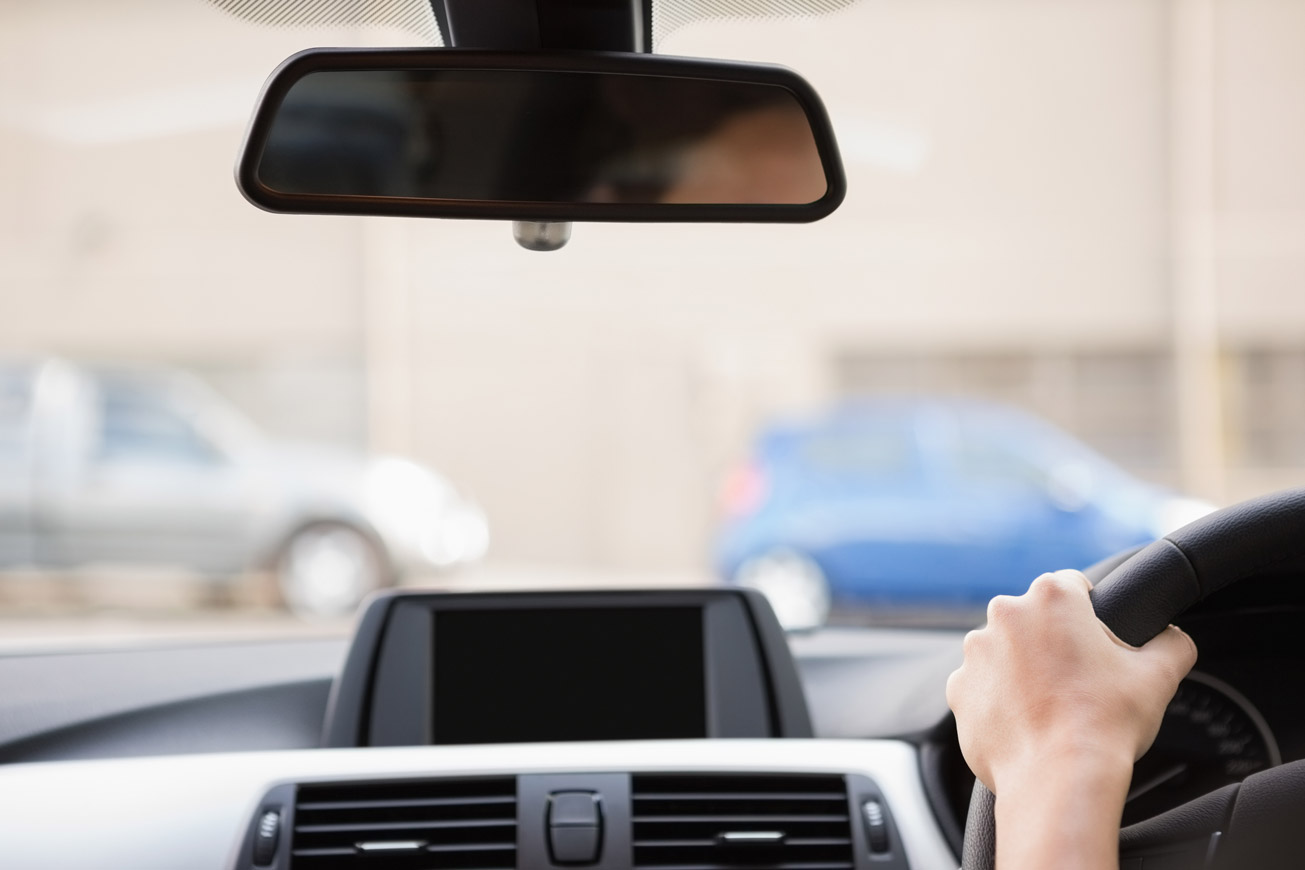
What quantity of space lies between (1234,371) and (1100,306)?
5.91ft

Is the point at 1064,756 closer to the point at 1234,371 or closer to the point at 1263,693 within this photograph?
the point at 1263,693

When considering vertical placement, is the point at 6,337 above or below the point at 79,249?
below

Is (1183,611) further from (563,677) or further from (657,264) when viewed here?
(657,264)

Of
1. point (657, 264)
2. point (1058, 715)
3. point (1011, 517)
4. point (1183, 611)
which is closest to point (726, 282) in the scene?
point (657, 264)

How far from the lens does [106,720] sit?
6.62 ft

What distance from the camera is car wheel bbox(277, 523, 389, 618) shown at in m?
8.78

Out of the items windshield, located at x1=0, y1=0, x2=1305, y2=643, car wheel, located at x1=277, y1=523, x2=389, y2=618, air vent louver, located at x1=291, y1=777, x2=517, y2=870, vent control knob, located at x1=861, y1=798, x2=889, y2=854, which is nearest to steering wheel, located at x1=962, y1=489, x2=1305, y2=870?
vent control knob, located at x1=861, y1=798, x2=889, y2=854

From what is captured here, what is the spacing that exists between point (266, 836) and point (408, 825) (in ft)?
0.61

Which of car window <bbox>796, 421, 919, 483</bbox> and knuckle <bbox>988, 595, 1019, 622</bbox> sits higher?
knuckle <bbox>988, 595, 1019, 622</bbox>

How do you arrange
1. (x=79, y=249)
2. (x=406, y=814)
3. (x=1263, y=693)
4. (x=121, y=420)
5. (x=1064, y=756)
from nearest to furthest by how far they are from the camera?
(x=1064, y=756)
(x=1263, y=693)
(x=406, y=814)
(x=121, y=420)
(x=79, y=249)

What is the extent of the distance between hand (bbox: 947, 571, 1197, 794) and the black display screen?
41.2 inches

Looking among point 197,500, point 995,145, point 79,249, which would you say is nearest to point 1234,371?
point 995,145

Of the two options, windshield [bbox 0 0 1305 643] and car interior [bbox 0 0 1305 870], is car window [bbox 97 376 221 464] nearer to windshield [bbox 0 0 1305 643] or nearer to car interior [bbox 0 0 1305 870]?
windshield [bbox 0 0 1305 643]

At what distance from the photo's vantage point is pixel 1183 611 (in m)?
0.99
